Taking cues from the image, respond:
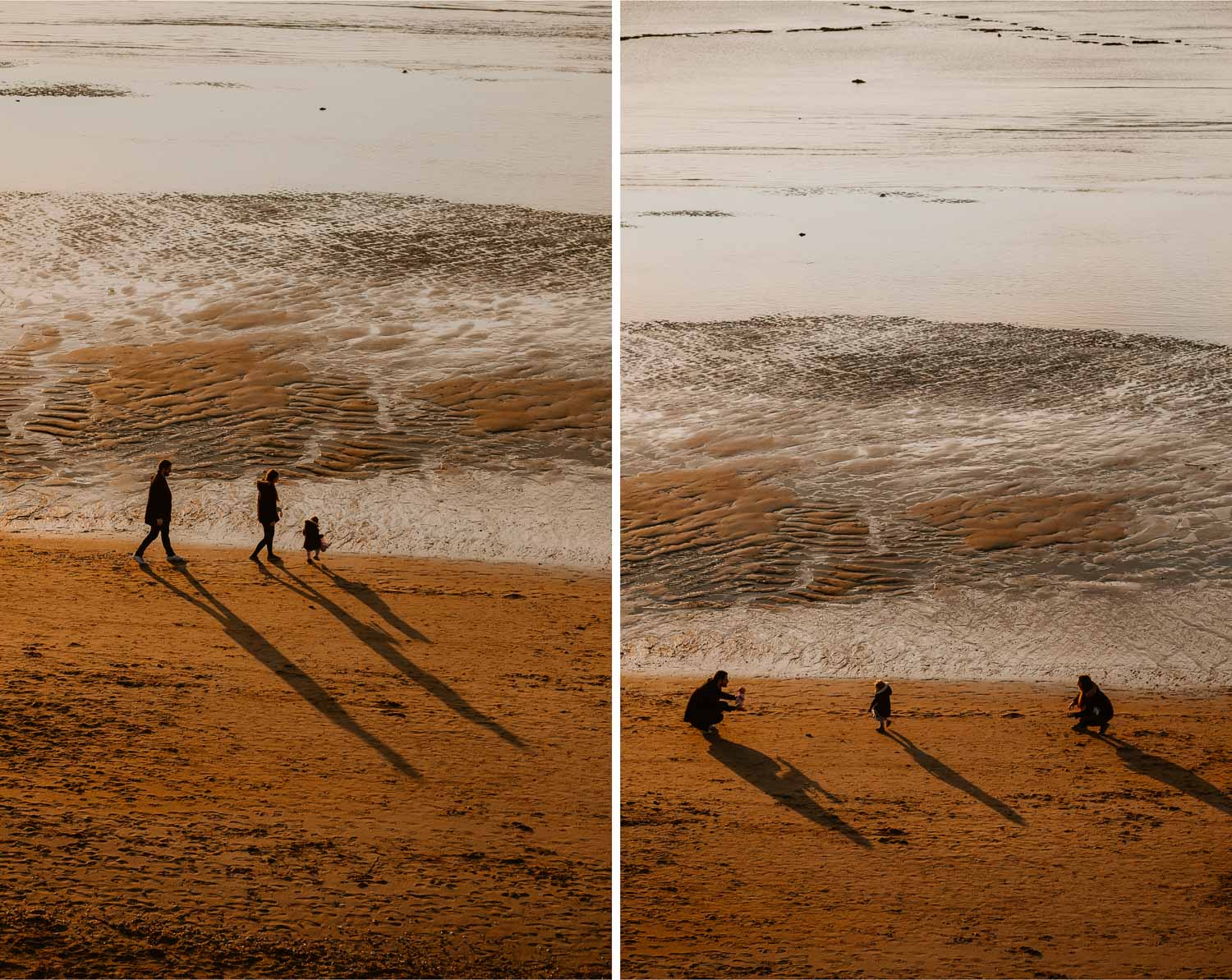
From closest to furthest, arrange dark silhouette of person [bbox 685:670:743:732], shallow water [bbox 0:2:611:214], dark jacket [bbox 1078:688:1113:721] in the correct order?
1. dark silhouette of person [bbox 685:670:743:732]
2. dark jacket [bbox 1078:688:1113:721]
3. shallow water [bbox 0:2:611:214]

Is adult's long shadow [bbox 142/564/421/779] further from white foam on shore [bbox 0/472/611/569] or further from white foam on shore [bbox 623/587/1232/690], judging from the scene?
white foam on shore [bbox 623/587/1232/690]

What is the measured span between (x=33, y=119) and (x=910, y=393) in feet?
18.4

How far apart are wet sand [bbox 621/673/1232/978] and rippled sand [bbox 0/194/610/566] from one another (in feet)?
5.19

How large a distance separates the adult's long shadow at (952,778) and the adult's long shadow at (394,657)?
63.4 inches

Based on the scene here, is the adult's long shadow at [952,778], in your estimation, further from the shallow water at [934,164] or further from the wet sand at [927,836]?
the shallow water at [934,164]

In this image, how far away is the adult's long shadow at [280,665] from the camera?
502cm

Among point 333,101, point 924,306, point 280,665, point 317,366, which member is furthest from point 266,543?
point 924,306

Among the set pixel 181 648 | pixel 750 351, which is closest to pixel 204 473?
pixel 181 648

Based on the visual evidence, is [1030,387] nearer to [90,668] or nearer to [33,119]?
[90,668]

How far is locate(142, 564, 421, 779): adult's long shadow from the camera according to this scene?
5016mm

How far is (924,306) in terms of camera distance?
7.44 m

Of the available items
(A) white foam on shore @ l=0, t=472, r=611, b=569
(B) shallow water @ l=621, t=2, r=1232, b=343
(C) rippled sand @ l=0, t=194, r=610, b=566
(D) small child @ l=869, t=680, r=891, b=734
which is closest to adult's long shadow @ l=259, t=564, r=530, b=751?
(A) white foam on shore @ l=0, t=472, r=611, b=569

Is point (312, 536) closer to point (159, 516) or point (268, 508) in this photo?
point (268, 508)

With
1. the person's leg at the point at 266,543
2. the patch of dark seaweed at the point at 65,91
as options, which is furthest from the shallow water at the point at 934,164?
the patch of dark seaweed at the point at 65,91
